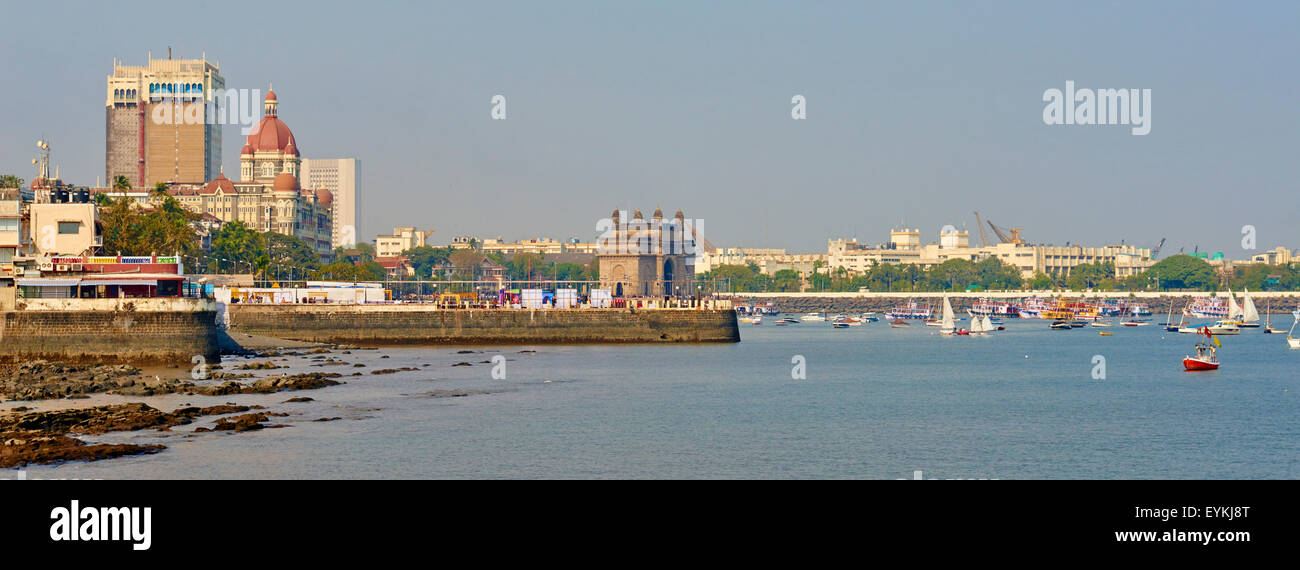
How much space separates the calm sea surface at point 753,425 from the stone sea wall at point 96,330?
10.1 m

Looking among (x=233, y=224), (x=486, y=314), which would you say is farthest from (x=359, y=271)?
(x=486, y=314)

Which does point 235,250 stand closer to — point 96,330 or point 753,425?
point 96,330

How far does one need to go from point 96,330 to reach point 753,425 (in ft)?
130

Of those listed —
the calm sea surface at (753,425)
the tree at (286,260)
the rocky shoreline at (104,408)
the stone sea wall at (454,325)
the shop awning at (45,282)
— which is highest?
the tree at (286,260)

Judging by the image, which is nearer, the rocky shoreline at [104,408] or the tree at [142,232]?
the rocky shoreline at [104,408]

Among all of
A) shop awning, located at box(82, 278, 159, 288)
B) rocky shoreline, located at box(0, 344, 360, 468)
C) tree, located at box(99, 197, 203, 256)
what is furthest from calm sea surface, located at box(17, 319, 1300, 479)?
tree, located at box(99, 197, 203, 256)

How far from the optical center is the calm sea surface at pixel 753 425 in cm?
4184

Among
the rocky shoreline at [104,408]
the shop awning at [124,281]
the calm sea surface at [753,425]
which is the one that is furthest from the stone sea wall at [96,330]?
the calm sea surface at [753,425]

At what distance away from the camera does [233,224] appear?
174000 mm

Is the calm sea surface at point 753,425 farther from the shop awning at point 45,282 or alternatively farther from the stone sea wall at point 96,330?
the shop awning at point 45,282

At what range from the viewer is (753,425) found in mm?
54312

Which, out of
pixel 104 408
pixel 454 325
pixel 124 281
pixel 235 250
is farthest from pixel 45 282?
pixel 235 250
